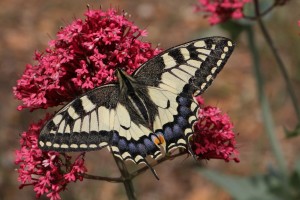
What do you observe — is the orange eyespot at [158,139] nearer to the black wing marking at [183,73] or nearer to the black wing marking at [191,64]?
the black wing marking at [183,73]

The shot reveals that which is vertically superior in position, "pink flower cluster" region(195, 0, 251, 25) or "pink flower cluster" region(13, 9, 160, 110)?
"pink flower cluster" region(195, 0, 251, 25)

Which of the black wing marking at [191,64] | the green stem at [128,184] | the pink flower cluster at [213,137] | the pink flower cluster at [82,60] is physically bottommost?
Result: the green stem at [128,184]

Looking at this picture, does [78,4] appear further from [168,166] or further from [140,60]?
[140,60]

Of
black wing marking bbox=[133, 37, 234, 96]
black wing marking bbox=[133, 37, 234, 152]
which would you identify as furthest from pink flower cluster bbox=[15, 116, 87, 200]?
black wing marking bbox=[133, 37, 234, 96]

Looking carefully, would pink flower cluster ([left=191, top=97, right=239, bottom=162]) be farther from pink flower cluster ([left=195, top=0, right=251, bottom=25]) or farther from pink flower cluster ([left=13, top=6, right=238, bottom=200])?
pink flower cluster ([left=195, top=0, right=251, bottom=25])

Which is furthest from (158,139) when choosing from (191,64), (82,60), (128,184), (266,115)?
(266,115)

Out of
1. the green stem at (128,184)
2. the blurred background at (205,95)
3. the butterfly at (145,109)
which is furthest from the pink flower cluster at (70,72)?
the blurred background at (205,95)
